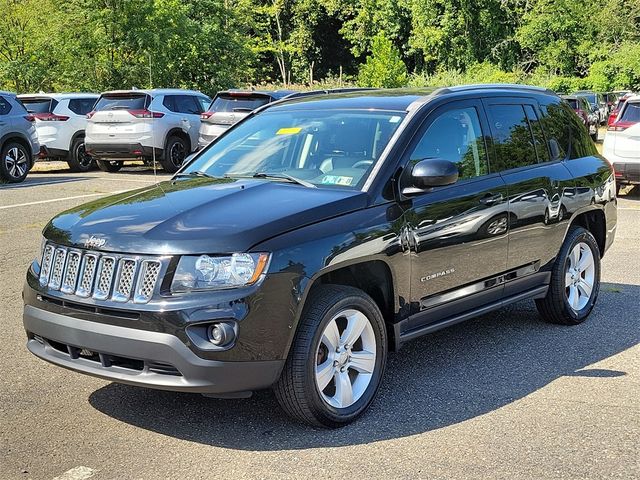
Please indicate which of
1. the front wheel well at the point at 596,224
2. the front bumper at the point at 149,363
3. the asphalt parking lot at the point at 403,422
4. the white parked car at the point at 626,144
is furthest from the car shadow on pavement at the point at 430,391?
the white parked car at the point at 626,144

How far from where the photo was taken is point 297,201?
441 cm

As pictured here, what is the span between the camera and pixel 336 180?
190 inches

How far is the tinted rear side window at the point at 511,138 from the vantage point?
18.7 feet

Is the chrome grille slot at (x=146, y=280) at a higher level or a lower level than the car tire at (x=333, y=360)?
higher

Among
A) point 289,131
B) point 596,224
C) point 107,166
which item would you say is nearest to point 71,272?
point 289,131

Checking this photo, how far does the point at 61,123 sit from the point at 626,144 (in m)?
12.5

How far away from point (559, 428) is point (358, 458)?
1151 millimetres

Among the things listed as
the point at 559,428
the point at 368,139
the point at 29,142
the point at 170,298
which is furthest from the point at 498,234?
the point at 29,142

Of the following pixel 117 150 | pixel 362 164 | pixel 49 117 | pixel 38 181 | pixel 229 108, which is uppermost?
pixel 362 164

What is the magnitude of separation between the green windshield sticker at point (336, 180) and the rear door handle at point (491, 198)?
3.33 feet

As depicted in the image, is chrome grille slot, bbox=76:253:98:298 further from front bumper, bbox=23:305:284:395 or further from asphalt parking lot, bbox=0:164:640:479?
asphalt parking lot, bbox=0:164:640:479

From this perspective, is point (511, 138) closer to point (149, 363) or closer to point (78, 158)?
point (149, 363)

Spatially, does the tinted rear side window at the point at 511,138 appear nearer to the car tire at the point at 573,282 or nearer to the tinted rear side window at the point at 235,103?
the car tire at the point at 573,282

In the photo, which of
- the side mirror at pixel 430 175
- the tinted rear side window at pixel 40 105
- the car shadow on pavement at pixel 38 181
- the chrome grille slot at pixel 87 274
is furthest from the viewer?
the tinted rear side window at pixel 40 105
